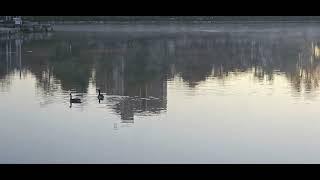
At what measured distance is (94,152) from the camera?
363cm

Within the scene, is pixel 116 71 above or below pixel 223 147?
above

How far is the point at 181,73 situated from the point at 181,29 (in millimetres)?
1356

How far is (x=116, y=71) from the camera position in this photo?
4625 millimetres
